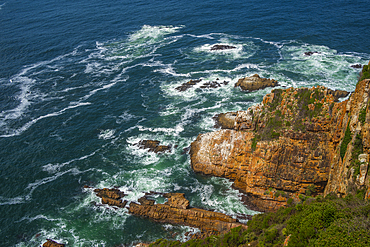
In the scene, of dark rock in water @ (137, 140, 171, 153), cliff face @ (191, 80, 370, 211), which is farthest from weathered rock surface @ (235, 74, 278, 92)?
dark rock in water @ (137, 140, 171, 153)

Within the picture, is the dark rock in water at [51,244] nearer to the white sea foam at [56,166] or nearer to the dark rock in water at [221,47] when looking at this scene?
the white sea foam at [56,166]

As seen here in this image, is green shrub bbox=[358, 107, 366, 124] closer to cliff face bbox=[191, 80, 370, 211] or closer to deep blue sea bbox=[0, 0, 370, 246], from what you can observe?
cliff face bbox=[191, 80, 370, 211]

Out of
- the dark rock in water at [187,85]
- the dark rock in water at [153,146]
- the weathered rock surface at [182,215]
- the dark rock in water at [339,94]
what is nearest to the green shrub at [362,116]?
the weathered rock surface at [182,215]

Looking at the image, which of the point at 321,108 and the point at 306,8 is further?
the point at 306,8

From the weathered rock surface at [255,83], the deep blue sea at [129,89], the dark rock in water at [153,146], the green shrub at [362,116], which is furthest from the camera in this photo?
the weathered rock surface at [255,83]

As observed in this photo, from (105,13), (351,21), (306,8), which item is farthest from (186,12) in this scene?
(351,21)

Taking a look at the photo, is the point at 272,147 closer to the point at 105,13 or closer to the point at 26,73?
the point at 26,73

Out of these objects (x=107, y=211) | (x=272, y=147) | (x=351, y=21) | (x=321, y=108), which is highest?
(x=351, y=21)

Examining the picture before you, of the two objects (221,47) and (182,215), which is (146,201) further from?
(221,47)
